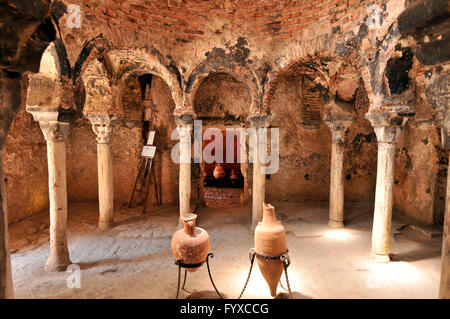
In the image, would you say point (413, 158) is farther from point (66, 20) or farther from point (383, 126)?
point (66, 20)

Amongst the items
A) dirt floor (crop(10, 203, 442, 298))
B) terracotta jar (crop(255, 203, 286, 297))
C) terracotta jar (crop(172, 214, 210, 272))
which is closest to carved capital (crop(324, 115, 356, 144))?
dirt floor (crop(10, 203, 442, 298))

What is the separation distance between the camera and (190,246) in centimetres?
375

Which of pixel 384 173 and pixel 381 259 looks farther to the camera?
pixel 381 259

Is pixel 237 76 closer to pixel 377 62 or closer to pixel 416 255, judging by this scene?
pixel 377 62

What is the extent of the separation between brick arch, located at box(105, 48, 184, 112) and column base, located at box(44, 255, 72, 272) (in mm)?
3746

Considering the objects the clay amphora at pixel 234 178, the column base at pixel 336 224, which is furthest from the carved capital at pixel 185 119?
the clay amphora at pixel 234 178

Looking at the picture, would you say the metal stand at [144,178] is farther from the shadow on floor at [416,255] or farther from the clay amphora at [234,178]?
the shadow on floor at [416,255]

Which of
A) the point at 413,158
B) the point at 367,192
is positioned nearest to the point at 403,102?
the point at 413,158

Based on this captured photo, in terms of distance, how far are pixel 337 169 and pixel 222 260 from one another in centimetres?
376

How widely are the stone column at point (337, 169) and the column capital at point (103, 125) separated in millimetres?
5399

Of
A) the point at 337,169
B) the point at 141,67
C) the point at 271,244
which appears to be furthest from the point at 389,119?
the point at 141,67

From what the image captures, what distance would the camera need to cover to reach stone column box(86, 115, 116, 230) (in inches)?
261

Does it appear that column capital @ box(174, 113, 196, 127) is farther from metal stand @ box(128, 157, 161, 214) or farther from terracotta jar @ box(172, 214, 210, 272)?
terracotta jar @ box(172, 214, 210, 272)

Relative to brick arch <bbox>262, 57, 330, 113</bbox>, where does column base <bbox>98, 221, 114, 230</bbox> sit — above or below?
below
